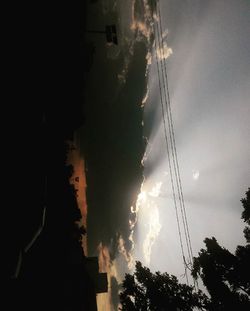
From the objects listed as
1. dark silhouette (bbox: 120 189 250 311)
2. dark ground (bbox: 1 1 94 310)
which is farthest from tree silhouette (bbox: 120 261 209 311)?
dark ground (bbox: 1 1 94 310)

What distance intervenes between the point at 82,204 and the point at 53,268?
34.3 metres

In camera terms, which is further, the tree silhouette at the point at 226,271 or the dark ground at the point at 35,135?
the tree silhouette at the point at 226,271

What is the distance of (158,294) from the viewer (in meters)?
22.9

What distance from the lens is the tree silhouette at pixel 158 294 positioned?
21.7m

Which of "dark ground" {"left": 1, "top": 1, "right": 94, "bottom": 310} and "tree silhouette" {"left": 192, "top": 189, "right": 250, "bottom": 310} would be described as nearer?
"dark ground" {"left": 1, "top": 1, "right": 94, "bottom": 310}

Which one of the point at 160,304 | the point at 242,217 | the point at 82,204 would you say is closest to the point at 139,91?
the point at 82,204

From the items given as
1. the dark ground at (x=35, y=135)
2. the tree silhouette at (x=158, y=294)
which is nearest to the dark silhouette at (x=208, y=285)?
the tree silhouette at (x=158, y=294)

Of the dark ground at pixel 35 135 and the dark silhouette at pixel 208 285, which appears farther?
the dark silhouette at pixel 208 285

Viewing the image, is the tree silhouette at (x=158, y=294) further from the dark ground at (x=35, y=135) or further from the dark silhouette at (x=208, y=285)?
the dark ground at (x=35, y=135)

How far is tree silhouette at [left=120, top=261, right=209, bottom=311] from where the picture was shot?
21.7 meters

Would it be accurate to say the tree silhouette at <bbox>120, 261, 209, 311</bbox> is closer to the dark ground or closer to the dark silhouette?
the dark silhouette

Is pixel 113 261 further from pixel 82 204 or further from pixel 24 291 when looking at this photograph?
pixel 24 291

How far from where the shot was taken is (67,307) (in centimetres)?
2045

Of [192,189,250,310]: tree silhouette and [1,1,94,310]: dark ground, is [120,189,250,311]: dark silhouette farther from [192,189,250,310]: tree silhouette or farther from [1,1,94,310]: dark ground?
[1,1,94,310]: dark ground
